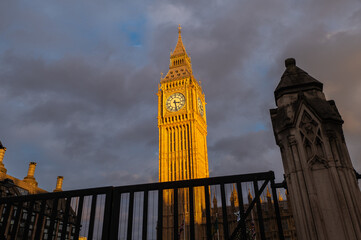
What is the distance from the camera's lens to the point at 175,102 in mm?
78562

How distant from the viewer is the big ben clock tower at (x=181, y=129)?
2869 inches

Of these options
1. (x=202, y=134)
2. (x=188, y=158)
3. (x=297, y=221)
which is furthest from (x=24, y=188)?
(x=297, y=221)

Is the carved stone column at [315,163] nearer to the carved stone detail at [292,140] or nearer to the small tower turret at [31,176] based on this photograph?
the carved stone detail at [292,140]

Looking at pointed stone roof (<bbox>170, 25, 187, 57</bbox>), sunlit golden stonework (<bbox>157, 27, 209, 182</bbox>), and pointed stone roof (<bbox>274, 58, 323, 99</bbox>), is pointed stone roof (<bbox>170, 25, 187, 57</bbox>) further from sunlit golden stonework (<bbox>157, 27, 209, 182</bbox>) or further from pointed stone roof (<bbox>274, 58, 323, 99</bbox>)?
pointed stone roof (<bbox>274, 58, 323, 99</bbox>)

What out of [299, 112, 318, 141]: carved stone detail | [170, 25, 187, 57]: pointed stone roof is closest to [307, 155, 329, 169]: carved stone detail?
[299, 112, 318, 141]: carved stone detail

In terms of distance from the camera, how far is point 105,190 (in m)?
8.00

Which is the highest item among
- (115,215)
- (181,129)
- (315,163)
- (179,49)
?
(179,49)

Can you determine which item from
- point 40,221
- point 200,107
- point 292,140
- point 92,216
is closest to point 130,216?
point 92,216

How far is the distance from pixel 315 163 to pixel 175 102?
73244 millimetres

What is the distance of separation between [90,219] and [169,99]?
7181 centimetres

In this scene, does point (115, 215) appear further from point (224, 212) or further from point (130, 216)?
point (224, 212)

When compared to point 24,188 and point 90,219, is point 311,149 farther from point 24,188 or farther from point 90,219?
point 24,188

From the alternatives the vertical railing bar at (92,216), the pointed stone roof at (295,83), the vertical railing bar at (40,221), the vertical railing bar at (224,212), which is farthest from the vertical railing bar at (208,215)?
the vertical railing bar at (40,221)

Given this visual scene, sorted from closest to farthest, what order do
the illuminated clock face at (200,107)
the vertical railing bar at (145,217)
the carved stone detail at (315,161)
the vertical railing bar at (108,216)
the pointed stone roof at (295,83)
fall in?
the carved stone detail at (315,161)
the pointed stone roof at (295,83)
the vertical railing bar at (145,217)
the vertical railing bar at (108,216)
the illuminated clock face at (200,107)
